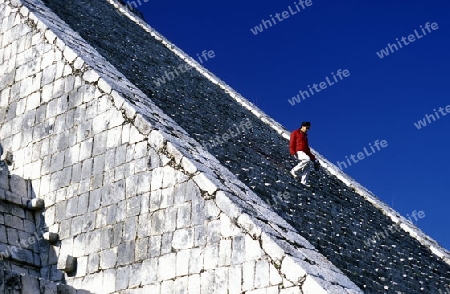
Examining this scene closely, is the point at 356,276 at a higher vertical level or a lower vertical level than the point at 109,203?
lower

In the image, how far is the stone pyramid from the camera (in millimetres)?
6754

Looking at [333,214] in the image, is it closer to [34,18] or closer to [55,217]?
[55,217]

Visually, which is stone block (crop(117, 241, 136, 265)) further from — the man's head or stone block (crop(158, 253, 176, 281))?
the man's head

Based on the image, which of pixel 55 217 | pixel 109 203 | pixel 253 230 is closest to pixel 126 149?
pixel 109 203

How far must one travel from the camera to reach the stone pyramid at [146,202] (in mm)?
6754

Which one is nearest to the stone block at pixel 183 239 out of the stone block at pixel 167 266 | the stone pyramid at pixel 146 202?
the stone pyramid at pixel 146 202

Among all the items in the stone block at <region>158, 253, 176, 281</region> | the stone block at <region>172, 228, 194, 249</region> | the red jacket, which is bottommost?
the stone block at <region>158, 253, 176, 281</region>

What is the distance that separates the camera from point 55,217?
28.2ft

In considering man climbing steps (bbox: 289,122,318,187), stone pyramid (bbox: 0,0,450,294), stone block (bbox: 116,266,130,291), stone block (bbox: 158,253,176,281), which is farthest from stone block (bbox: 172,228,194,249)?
man climbing steps (bbox: 289,122,318,187)

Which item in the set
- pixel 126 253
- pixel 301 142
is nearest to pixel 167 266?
pixel 126 253

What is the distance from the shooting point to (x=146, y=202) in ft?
25.1

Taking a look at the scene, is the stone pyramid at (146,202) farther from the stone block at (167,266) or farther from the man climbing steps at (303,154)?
the man climbing steps at (303,154)

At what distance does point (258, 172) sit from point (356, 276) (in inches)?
101

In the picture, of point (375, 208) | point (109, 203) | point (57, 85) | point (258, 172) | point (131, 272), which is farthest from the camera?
point (375, 208)
